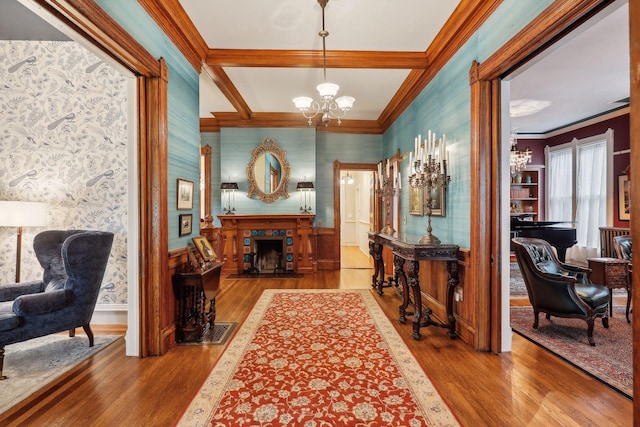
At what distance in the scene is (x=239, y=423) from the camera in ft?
6.30

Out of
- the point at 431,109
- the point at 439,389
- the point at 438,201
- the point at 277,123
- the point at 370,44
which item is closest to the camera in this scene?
the point at 439,389

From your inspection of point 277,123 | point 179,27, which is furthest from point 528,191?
point 179,27

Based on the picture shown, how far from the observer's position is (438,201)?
12.8ft

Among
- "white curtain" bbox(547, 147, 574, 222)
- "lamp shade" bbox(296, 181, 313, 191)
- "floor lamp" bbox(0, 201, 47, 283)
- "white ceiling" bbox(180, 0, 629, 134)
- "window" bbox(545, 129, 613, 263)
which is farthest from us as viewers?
"white curtain" bbox(547, 147, 574, 222)

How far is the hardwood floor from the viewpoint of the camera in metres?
1.97

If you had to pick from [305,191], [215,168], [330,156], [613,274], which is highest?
[330,156]

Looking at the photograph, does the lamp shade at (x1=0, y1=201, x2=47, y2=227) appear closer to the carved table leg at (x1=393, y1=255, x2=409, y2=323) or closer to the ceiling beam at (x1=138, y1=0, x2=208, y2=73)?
the ceiling beam at (x1=138, y1=0, x2=208, y2=73)

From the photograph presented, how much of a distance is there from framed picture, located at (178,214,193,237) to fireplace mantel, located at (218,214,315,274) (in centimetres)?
277

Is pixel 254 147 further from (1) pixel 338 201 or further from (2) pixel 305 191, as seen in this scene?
(1) pixel 338 201

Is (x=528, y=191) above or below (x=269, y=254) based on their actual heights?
above

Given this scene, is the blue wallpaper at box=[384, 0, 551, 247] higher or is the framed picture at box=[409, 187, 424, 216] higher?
the blue wallpaper at box=[384, 0, 551, 247]

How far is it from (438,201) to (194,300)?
2.93m

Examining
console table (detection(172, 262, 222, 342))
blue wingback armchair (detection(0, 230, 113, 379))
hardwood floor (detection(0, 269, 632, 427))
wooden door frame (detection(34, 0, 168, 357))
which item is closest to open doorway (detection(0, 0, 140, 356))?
blue wingback armchair (detection(0, 230, 113, 379))

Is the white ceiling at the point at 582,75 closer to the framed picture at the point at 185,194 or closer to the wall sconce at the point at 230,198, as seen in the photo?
the framed picture at the point at 185,194
